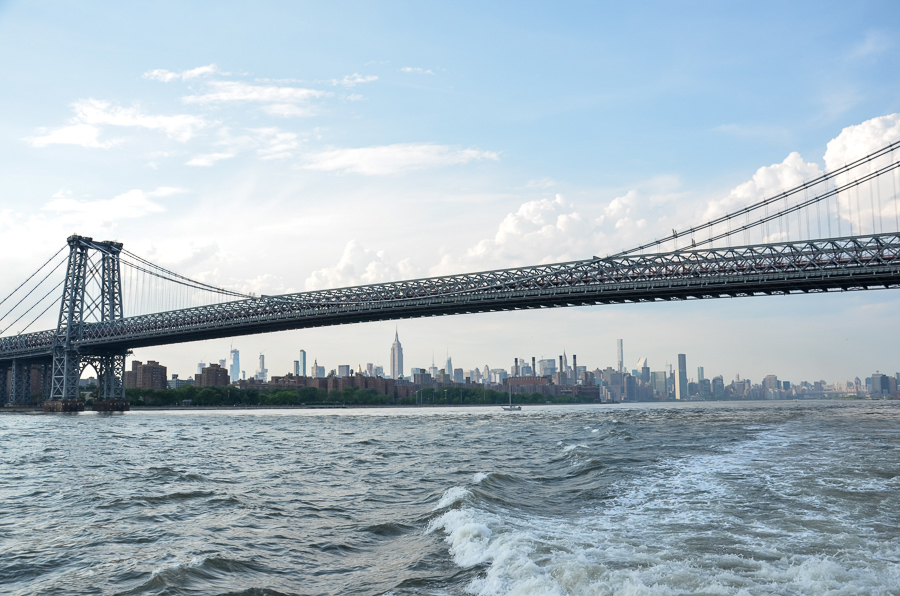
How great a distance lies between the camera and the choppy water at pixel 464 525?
856cm

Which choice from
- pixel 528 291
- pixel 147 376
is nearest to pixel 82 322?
pixel 528 291

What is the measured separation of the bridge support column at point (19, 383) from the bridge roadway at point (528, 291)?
118 inches

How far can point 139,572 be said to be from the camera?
9.16m

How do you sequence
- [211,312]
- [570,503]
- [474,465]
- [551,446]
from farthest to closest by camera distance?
[211,312] < [551,446] < [474,465] < [570,503]

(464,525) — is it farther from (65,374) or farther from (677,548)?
(65,374)

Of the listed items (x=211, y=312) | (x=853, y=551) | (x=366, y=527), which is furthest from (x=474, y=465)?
(x=211, y=312)

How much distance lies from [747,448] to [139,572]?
22487mm

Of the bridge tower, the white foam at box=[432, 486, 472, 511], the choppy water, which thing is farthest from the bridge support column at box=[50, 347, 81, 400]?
the white foam at box=[432, 486, 472, 511]

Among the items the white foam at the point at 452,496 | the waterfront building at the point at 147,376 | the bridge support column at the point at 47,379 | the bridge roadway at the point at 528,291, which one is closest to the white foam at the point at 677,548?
the white foam at the point at 452,496

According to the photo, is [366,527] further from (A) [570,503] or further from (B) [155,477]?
(B) [155,477]

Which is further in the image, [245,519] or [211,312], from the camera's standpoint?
[211,312]

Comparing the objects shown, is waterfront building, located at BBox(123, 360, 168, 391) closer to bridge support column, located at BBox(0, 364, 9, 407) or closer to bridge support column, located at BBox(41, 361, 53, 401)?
bridge support column, located at BBox(0, 364, 9, 407)

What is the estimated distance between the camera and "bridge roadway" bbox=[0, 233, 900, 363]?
5334 centimetres

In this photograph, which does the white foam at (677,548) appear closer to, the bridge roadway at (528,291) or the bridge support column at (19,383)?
the bridge roadway at (528,291)
